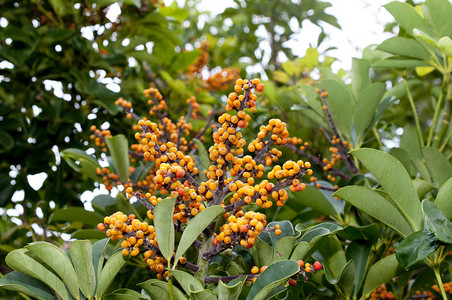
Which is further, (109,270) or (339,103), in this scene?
(339,103)

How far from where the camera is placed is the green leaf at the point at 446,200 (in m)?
1.13

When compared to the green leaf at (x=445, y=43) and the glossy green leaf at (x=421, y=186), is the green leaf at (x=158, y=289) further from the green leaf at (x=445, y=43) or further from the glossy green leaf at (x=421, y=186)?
the green leaf at (x=445, y=43)

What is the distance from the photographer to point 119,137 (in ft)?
5.41

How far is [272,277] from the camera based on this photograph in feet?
3.19

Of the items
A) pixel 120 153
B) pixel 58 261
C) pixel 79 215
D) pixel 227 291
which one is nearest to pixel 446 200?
pixel 227 291

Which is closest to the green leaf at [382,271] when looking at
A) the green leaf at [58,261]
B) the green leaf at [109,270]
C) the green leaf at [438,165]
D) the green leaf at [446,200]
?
the green leaf at [446,200]

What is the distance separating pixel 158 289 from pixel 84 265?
0.20m

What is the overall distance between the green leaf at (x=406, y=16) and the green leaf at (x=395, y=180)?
28.4 inches

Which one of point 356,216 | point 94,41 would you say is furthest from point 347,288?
point 94,41

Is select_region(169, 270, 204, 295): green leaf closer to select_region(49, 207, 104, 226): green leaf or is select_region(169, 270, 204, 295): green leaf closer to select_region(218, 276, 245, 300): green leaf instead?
select_region(218, 276, 245, 300): green leaf

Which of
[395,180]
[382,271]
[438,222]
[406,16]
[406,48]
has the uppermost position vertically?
[406,16]

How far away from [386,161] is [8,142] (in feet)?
5.74

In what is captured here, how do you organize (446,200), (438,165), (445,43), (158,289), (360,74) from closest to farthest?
(158,289)
(446,200)
(445,43)
(438,165)
(360,74)

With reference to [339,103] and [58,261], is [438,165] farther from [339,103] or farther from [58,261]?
[58,261]
